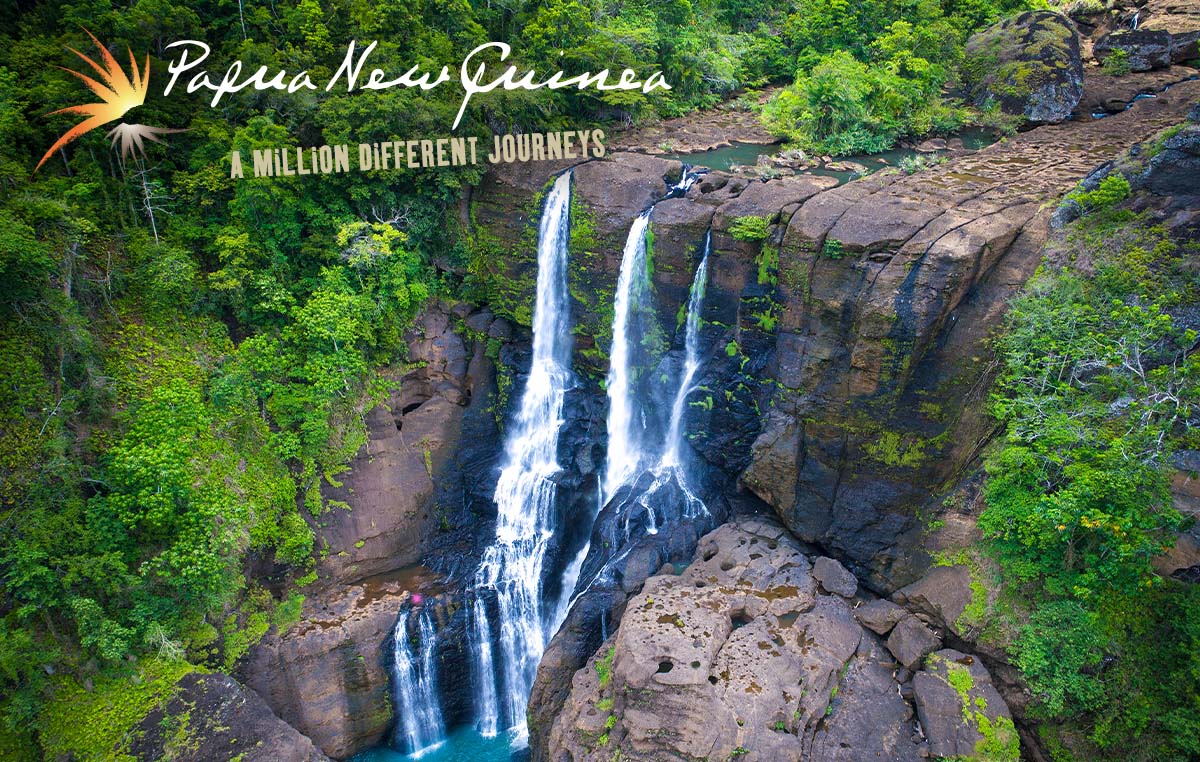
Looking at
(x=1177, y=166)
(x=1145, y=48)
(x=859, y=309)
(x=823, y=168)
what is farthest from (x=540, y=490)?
(x=1145, y=48)

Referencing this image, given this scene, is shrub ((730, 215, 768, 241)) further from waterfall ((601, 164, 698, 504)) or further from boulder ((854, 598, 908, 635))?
boulder ((854, 598, 908, 635))

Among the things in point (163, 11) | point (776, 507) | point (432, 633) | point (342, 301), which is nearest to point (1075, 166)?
point (776, 507)

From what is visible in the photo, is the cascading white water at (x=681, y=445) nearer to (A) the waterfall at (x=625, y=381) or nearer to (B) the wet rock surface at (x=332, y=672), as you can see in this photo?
(A) the waterfall at (x=625, y=381)

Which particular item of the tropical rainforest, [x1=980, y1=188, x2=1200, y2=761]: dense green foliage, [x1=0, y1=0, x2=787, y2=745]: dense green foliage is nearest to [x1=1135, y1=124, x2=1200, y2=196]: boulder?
the tropical rainforest

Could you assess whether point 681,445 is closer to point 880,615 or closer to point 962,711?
point 880,615

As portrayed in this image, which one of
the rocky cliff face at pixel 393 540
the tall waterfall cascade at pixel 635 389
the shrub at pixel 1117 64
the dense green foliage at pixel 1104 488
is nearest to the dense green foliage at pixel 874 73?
the shrub at pixel 1117 64

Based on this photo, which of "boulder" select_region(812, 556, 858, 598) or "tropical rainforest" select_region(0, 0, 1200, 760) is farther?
"boulder" select_region(812, 556, 858, 598)
